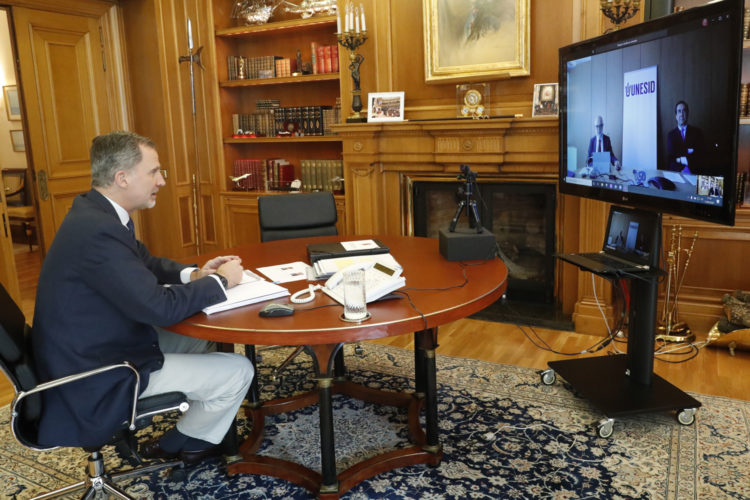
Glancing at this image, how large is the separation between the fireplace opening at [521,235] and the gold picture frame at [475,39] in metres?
0.70

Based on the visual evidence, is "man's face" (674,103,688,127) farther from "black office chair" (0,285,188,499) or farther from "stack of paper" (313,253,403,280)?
"black office chair" (0,285,188,499)

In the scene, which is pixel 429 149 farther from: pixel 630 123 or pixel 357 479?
pixel 357 479

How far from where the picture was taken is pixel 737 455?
7.73 ft

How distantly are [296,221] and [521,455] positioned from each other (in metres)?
1.60

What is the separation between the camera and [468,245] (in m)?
2.44

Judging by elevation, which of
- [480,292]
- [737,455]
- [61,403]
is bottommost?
[737,455]

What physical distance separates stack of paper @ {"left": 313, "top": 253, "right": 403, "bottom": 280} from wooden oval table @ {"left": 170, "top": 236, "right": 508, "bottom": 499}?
0.07 meters

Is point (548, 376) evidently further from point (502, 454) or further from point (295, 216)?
point (295, 216)

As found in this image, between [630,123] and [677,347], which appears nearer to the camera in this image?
[630,123]

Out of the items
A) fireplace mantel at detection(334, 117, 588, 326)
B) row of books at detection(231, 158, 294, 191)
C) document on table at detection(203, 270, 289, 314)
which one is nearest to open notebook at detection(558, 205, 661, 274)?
fireplace mantel at detection(334, 117, 588, 326)

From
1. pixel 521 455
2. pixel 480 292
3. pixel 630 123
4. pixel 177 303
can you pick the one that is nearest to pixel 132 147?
pixel 177 303

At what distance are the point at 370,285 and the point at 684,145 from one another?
1.36 metres

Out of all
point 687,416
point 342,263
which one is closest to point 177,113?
point 342,263

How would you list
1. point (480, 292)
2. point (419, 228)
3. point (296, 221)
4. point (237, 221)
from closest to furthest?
1. point (480, 292)
2. point (296, 221)
3. point (419, 228)
4. point (237, 221)
